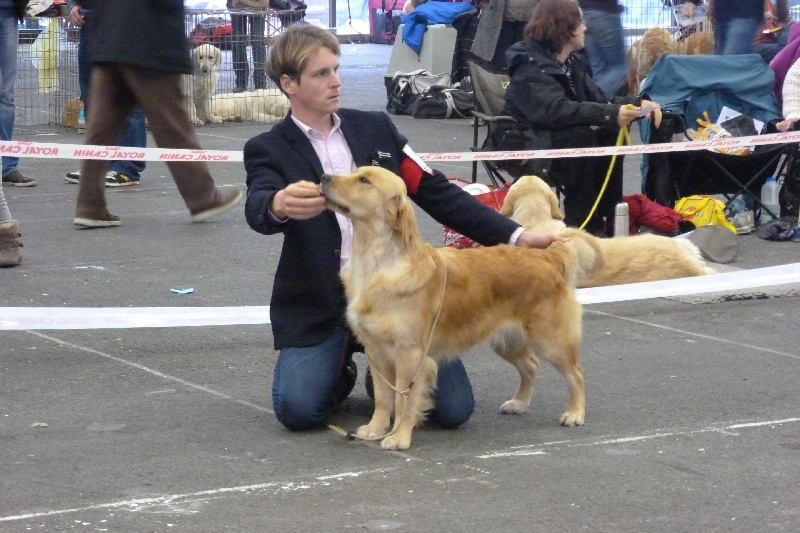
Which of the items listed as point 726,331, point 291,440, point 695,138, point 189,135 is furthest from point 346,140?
point 695,138

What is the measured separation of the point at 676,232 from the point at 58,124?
Result: 8.08 m

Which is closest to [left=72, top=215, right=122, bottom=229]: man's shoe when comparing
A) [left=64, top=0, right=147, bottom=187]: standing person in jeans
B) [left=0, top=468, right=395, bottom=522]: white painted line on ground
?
[left=64, top=0, right=147, bottom=187]: standing person in jeans

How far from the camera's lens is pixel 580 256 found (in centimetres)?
491

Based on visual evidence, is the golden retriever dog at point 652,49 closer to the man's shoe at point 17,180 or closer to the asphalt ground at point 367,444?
the asphalt ground at point 367,444

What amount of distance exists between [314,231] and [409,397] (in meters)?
0.72

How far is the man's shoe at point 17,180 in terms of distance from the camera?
1011 centimetres

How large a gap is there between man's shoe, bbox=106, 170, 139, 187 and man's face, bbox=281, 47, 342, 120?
580 cm

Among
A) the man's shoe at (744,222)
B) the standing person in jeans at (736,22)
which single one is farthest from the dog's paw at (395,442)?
the standing person in jeans at (736,22)

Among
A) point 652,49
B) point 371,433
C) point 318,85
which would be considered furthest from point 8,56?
point 652,49

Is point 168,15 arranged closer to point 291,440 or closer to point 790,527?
point 291,440

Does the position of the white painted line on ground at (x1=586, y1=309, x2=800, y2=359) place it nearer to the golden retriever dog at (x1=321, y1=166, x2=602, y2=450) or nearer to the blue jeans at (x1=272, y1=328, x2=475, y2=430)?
the golden retriever dog at (x1=321, y1=166, x2=602, y2=450)

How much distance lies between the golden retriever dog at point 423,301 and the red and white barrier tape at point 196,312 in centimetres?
174

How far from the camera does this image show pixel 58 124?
1375 cm

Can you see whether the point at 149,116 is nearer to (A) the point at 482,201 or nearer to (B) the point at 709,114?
(A) the point at 482,201
